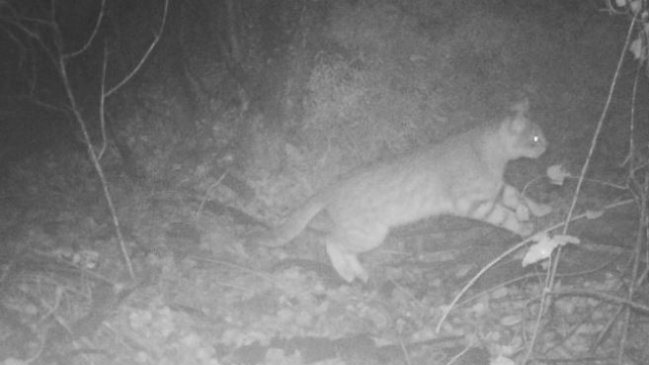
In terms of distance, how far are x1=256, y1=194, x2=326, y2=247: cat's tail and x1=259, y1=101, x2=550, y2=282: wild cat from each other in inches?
0.4

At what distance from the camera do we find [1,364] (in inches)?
165

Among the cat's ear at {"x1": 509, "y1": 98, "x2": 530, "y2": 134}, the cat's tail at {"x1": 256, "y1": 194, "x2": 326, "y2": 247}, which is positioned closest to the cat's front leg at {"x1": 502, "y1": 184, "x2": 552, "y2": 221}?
the cat's ear at {"x1": 509, "y1": 98, "x2": 530, "y2": 134}

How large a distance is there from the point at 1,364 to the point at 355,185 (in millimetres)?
3554

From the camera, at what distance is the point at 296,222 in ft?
16.6

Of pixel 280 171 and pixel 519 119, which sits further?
pixel 280 171

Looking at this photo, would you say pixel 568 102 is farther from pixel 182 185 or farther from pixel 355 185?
pixel 182 185

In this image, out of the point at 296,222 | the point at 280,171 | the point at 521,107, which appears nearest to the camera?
the point at 296,222

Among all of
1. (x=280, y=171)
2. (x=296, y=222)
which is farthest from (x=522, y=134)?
(x=280, y=171)

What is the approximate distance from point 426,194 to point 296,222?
1.42 meters

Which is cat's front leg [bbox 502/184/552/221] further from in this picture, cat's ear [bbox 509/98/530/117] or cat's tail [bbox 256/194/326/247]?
cat's tail [bbox 256/194/326/247]

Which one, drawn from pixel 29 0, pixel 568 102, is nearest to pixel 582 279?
pixel 568 102

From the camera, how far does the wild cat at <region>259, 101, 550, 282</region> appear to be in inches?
200

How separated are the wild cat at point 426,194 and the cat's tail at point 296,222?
0.01 m

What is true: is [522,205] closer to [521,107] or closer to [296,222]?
[521,107]
